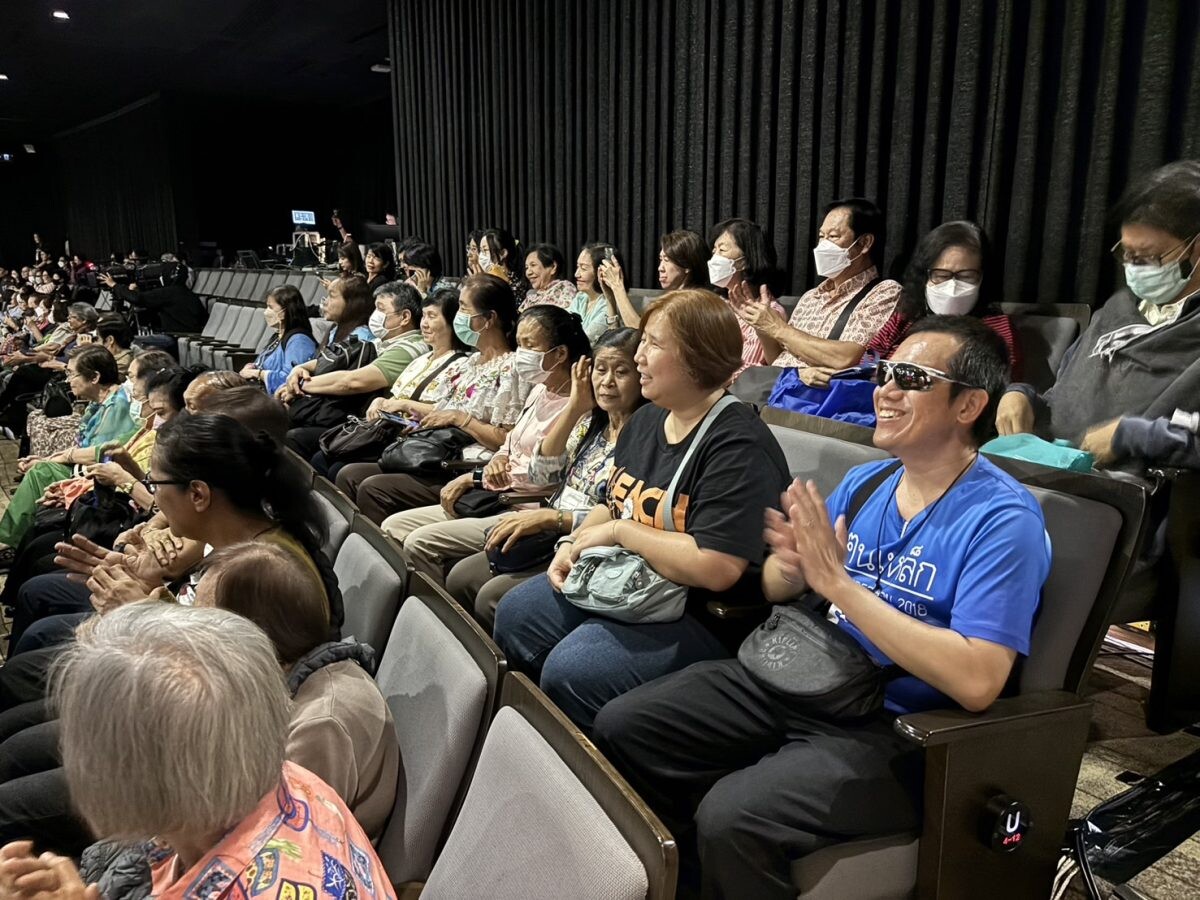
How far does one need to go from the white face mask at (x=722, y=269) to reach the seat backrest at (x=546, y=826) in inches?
99.3

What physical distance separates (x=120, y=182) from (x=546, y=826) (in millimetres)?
18150

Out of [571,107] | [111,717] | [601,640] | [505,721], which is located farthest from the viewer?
[571,107]

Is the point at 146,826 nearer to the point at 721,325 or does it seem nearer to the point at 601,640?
the point at 601,640

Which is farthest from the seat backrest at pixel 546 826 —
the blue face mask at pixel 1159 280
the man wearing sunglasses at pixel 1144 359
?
the blue face mask at pixel 1159 280

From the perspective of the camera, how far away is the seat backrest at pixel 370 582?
1777 mm

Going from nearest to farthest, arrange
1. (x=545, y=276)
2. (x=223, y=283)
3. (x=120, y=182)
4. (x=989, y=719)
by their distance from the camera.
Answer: (x=989, y=719)
(x=545, y=276)
(x=223, y=283)
(x=120, y=182)

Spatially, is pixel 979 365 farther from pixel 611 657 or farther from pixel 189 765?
pixel 189 765

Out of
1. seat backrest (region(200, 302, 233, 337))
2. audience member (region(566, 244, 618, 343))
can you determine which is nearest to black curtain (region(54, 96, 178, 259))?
seat backrest (region(200, 302, 233, 337))

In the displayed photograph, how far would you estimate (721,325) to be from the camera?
2010 mm

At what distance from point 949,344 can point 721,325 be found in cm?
57

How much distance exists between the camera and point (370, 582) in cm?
187

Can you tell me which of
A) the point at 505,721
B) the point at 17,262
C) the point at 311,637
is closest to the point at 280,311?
the point at 311,637

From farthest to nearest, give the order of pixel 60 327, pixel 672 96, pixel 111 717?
pixel 60 327, pixel 672 96, pixel 111 717

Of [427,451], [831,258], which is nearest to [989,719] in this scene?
[831,258]
